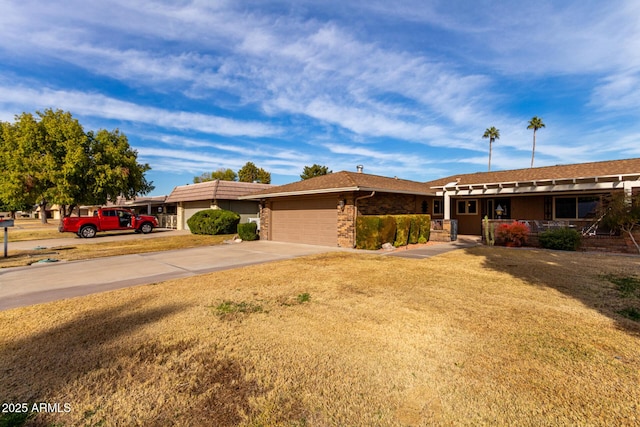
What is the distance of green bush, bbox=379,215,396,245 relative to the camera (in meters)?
12.4

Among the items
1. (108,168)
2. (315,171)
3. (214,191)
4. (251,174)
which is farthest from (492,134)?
(108,168)

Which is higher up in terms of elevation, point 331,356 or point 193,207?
point 193,207

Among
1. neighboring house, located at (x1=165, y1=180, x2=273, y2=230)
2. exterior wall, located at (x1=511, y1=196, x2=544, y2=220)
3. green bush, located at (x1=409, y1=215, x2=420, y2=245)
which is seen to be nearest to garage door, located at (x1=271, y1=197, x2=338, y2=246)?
green bush, located at (x1=409, y1=215, x2=420, y2=245)

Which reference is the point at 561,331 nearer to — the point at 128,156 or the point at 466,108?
the point at 466,108

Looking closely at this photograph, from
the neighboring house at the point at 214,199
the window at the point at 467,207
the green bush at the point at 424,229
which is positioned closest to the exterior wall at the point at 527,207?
the window at the point at 467,207

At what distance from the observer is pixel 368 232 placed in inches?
485

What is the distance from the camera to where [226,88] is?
16.1 meters

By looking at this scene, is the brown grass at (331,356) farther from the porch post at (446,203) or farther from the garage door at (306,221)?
the porch post at (446,203)

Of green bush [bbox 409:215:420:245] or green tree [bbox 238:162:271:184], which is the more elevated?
green tree [bbox 238:162:271:184]

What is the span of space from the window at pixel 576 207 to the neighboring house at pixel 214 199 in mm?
20230

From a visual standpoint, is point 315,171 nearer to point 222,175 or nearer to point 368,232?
point 222,175

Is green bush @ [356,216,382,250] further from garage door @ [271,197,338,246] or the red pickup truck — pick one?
the red pickup truck

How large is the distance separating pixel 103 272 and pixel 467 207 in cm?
1967

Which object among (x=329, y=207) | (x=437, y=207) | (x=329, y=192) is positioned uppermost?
(x=329, y=192)
